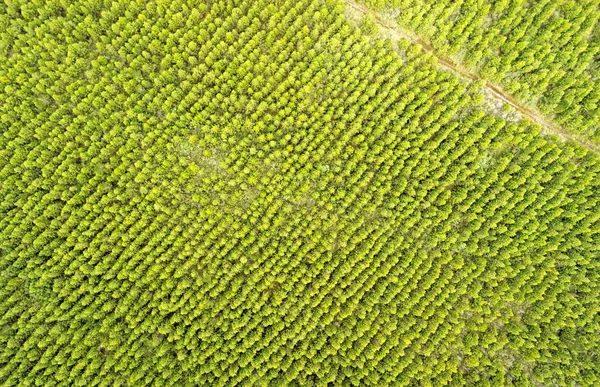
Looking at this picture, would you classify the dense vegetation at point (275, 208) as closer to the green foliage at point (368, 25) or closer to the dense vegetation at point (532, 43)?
the green foliage at point (368, 25)

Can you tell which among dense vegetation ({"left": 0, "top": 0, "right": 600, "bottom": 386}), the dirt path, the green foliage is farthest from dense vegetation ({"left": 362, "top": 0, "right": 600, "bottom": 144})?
dense vegetation ({"left": 0, "top": 0, "right": 600, "bottom": 386})

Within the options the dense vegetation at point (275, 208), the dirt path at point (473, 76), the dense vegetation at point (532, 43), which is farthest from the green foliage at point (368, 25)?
the dense vegetation at point (532, 43)

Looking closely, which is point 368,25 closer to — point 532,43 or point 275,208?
point 532,43

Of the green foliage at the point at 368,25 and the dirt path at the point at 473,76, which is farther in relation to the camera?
the dirt path at the point at 473,76

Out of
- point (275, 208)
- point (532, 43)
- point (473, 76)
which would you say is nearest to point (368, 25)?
point (473, 76)

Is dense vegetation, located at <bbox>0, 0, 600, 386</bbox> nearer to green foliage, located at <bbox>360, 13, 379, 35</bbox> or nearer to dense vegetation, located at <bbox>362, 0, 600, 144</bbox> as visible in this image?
green foliage, located at <bbox>360, 13, 379, 35</bbox>

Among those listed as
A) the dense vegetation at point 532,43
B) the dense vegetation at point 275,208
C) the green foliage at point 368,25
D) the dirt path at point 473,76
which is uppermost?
the dense vegetation at point 532,43

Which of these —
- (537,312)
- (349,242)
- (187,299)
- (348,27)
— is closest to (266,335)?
(187,299)

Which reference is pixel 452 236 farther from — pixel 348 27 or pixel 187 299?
pixel 187 299
